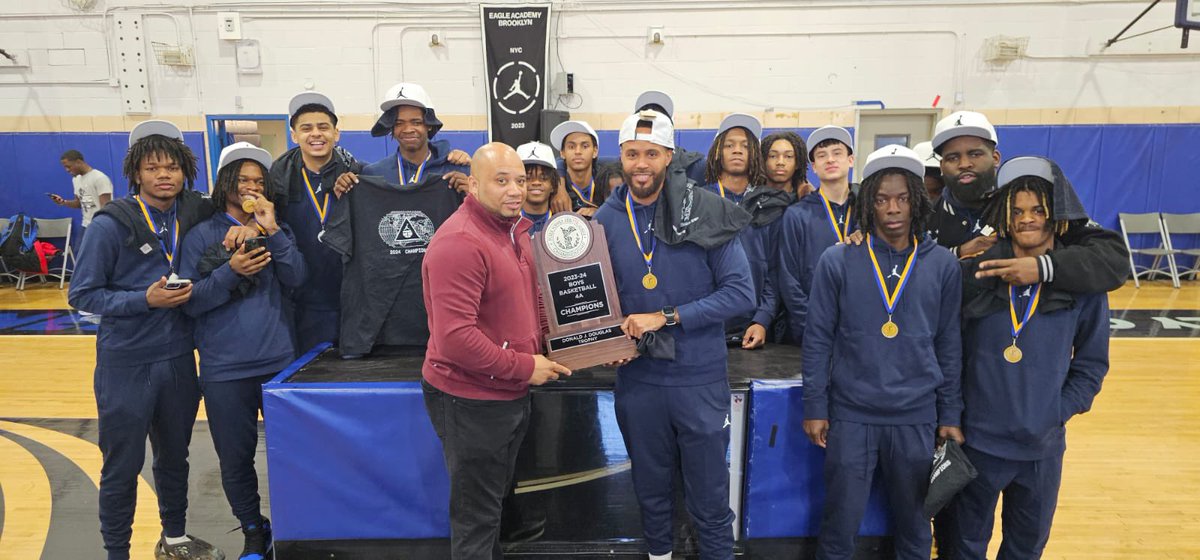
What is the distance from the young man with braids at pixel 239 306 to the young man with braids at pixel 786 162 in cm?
224

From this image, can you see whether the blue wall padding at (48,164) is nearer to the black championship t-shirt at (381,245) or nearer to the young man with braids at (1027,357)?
the black championship t-shirt at (381,245)

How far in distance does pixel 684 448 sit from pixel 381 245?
1.53 meters

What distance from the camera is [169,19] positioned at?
29.4 feet

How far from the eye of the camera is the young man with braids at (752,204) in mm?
3070

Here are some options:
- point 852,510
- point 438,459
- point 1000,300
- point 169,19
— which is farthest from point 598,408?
point 169,19

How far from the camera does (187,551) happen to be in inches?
112

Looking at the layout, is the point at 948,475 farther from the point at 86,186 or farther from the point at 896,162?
the point at 86,186

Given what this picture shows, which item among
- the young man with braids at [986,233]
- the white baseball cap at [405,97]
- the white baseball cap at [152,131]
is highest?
the white baseball cap at [405,97]

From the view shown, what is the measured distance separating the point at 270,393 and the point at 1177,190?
11.6 m

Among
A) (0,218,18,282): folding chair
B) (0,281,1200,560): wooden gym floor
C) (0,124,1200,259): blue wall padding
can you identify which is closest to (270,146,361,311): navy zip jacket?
(0,281,1200,560): wooden gym floor

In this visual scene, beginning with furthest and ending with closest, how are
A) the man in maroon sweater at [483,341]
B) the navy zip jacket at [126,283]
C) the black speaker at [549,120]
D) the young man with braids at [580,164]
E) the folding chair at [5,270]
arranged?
the folding chair at [5,270] < the black speaker at [549,120] < the young man with braids at [580,164] < the navy zip jacket at [126,283] < the man in maroon sweater at [483,341]

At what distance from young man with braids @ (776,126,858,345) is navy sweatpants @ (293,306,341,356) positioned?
84.3 inches

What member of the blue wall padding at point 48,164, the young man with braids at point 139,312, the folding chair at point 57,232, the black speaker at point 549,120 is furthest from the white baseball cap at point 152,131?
the folding chair at point 57,232

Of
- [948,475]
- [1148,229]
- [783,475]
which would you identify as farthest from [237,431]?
[1148,229]
